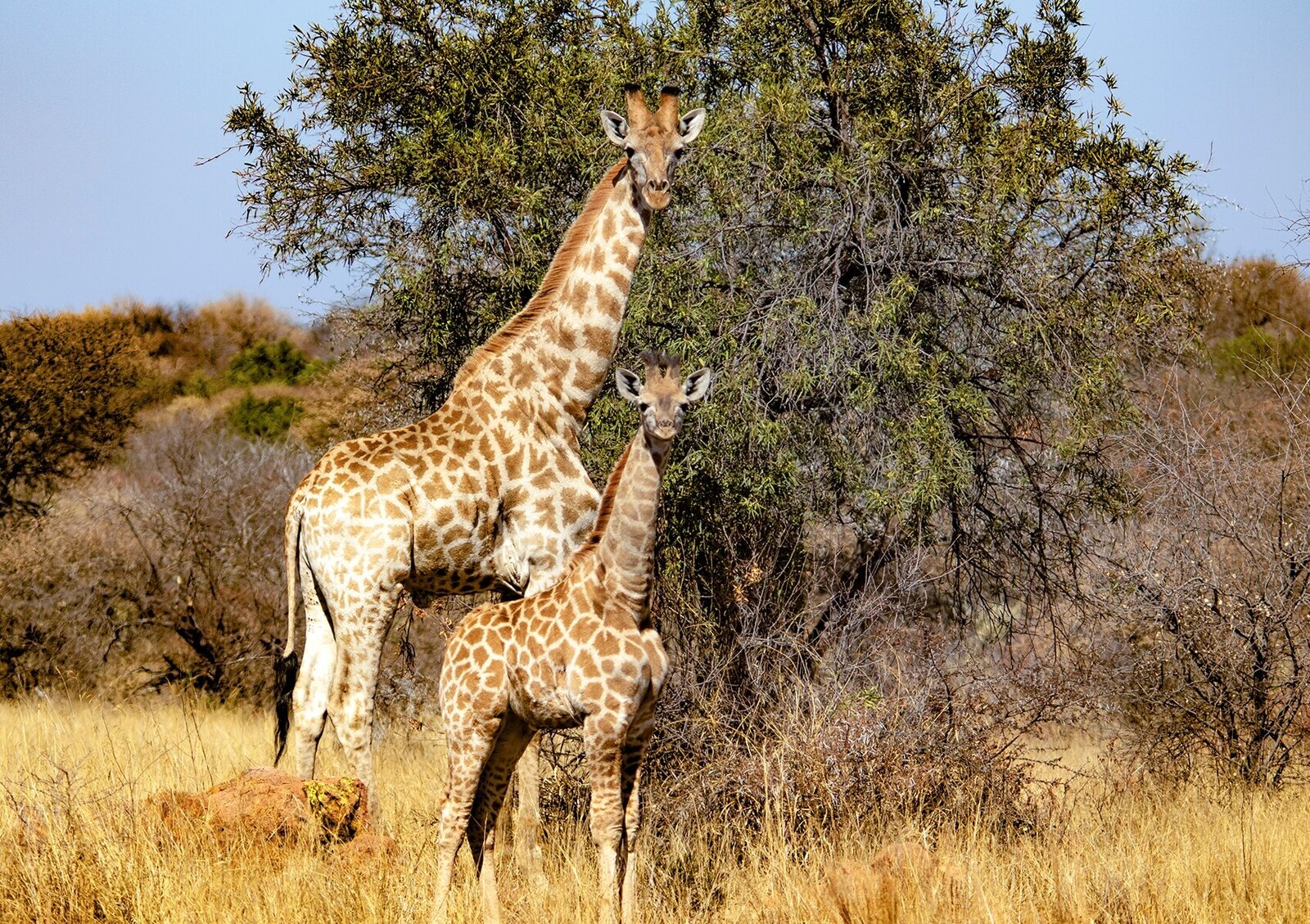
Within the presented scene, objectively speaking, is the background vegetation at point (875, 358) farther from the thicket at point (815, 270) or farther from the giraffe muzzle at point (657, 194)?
the giraffe muzzle at point (657, 194)

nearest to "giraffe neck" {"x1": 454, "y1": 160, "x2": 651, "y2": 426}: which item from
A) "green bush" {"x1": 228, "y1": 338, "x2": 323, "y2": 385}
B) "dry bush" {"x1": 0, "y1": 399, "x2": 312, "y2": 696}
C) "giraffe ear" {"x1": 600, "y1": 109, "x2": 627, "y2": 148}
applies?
"giraffe ear" {"x1": 600, "y1": 109, "x2": 627, "y2": 148}

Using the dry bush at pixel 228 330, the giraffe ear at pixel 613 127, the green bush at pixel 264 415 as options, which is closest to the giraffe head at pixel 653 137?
the giraffe ear at pixel 613 127

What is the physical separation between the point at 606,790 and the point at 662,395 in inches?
68.8

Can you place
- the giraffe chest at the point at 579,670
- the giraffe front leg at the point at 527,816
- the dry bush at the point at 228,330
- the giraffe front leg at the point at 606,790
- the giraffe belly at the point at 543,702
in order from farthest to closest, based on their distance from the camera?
the dry bush at the point at 228,330 < the giraffe front leg at the point at 527,816 < the giraffe belly at the point at 543,702 < the giraffe chest at the point at 579,670 < the giraffe front leg at the point at 606,790

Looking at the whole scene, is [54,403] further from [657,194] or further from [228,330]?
[228,330]

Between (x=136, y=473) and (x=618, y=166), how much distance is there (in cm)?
2088

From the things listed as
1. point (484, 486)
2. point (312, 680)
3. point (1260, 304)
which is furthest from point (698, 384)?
point (1260, 304)

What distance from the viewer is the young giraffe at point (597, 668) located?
6.11 meters

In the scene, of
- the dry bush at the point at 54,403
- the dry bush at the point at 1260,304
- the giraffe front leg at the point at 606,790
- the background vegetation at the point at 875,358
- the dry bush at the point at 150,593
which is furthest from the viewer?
the dry bush at the point at 1260,304

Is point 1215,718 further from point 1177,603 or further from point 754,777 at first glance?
point 754,777

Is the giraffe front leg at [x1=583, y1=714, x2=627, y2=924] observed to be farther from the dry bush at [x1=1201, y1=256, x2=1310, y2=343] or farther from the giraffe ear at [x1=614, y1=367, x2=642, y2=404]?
the dry bush at [x1=1201, y1=256, x2=1310, y2=343]

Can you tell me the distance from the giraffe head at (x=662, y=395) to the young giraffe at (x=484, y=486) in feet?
5.65

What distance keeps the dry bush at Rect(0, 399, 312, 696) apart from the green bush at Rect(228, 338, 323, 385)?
Result: 887 inches

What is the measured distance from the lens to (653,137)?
302 inches
